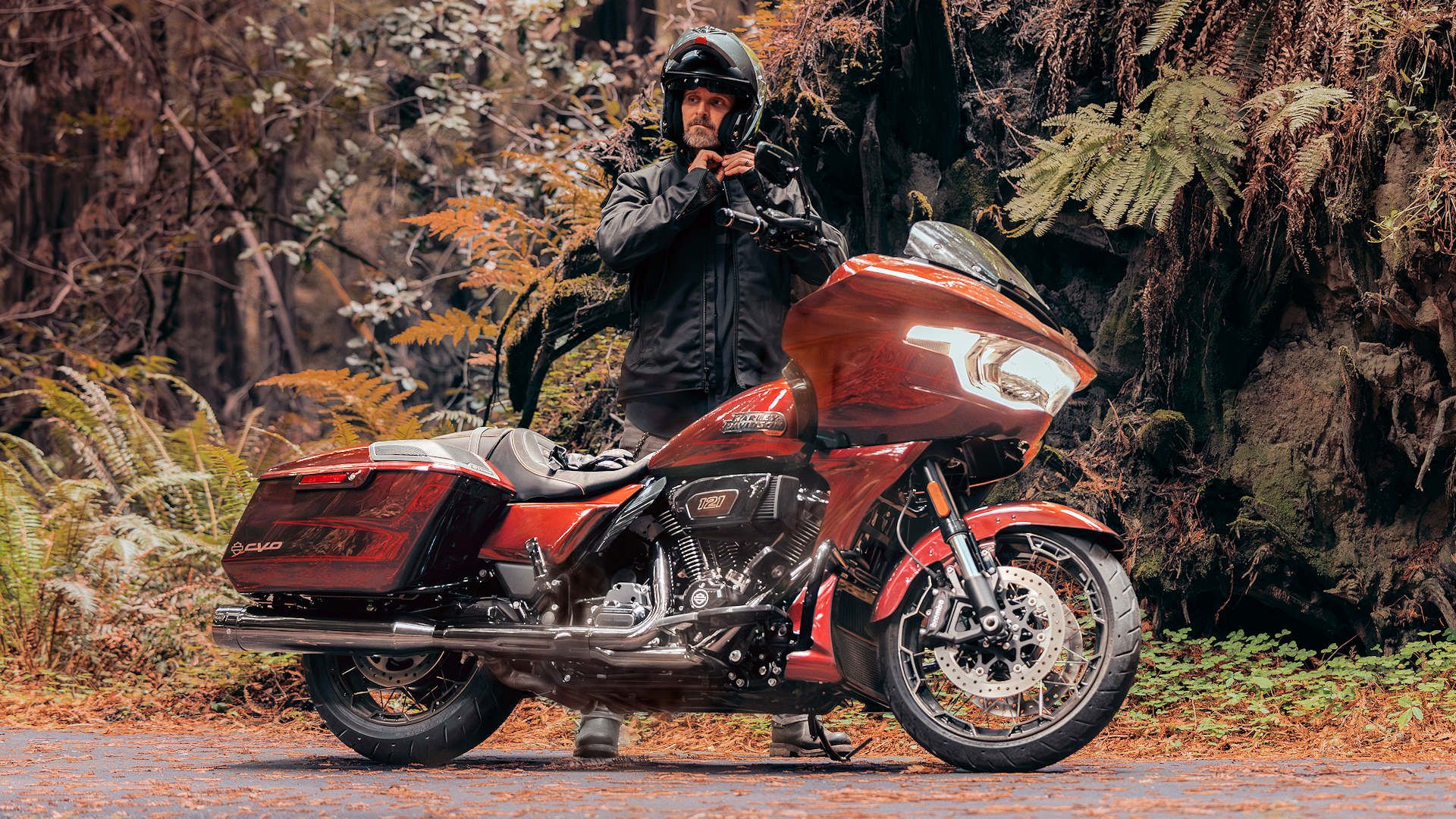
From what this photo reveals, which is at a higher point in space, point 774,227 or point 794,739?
point 774,227

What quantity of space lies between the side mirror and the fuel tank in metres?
0.79

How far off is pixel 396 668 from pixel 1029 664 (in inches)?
89.7

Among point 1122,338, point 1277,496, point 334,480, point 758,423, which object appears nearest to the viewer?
point 758,423

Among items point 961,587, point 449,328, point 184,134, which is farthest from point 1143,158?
point 184,134

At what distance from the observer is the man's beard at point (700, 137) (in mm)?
5051

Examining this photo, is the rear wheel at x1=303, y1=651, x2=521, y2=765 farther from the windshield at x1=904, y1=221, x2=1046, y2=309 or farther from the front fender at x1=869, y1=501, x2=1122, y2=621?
the windshield at x1=904, y1=221, x2=1046, y2=309

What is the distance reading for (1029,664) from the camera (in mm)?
4113

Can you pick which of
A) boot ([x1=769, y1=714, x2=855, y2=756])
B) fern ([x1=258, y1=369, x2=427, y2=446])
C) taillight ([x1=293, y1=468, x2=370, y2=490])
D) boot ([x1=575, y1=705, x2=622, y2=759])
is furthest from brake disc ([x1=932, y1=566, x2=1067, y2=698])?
fern ([x1=258, y1=369, x2=427, y2=446])

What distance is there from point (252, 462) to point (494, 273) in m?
1.89

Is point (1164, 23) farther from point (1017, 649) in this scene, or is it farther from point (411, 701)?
point (411, 701)

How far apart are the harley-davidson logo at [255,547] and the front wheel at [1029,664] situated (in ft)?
7.18

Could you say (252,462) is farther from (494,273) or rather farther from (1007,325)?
(1007,325)

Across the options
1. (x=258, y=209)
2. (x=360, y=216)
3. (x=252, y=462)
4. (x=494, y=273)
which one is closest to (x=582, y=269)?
(x=494, y=273)

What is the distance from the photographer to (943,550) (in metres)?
4.19
